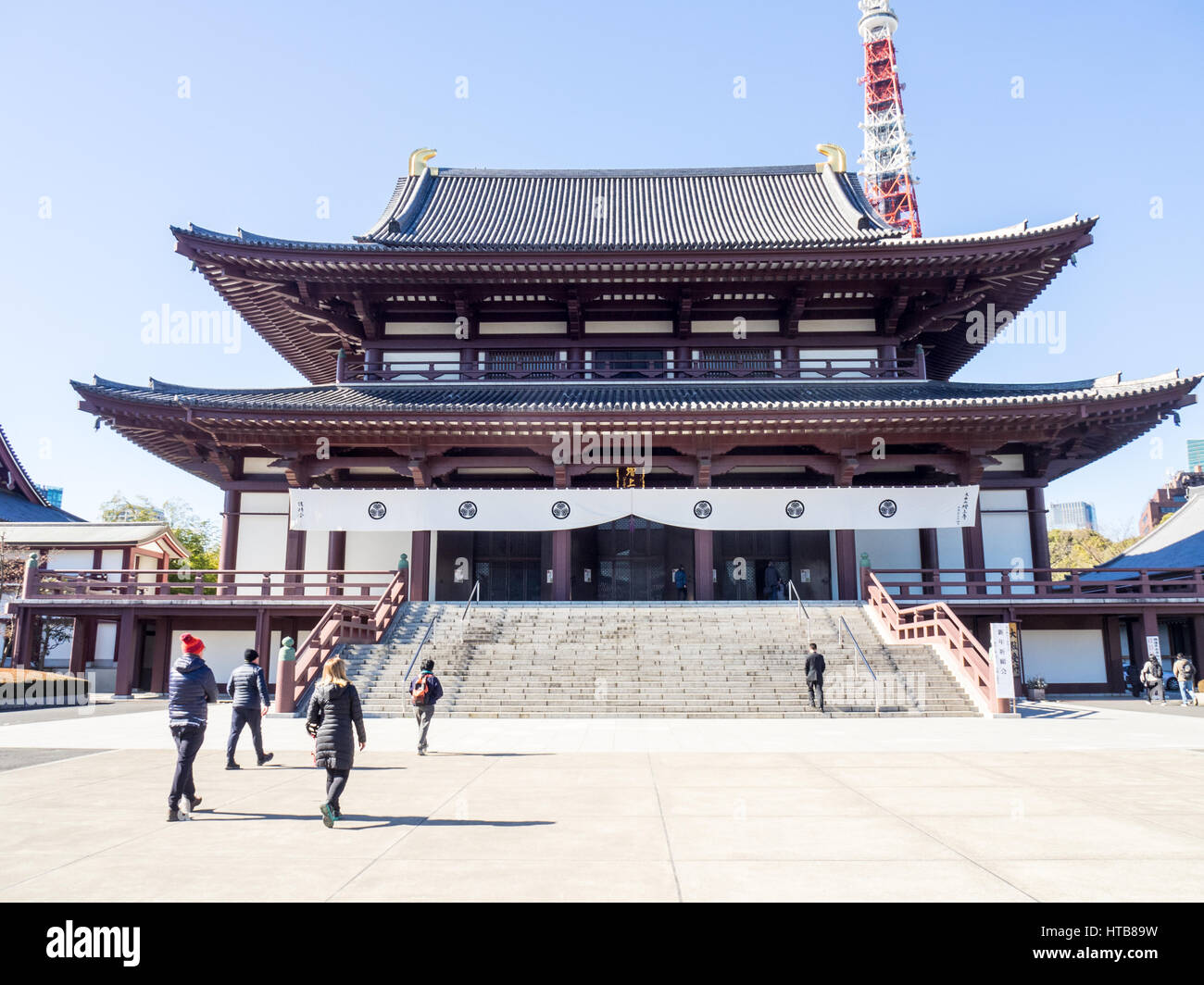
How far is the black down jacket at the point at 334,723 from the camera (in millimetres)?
7039

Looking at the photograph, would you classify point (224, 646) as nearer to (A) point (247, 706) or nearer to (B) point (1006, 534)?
(A) point (247, 706)

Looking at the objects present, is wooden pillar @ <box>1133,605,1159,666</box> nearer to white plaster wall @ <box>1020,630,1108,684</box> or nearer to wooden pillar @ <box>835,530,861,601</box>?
white plaster wall @ <box>1020,630,1108,684</box>

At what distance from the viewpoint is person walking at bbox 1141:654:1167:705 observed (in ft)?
61.5

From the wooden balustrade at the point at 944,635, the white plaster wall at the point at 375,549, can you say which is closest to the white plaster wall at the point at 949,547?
the wooden balustrade at the point at 944,635

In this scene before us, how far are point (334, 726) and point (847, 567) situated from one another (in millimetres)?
16840

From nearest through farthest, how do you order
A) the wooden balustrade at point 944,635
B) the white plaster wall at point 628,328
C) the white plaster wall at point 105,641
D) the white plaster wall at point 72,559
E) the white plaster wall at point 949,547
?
the wooden balustrade at point 944,635 → the white plaster wall at point 949,547 → the white plaster wall at point 628,328 → the white plaster wall at point 105,641 → the white plaster wall at point 72,559

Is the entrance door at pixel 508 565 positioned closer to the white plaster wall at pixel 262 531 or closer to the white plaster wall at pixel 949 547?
the white plaster wall at pixel 262 531

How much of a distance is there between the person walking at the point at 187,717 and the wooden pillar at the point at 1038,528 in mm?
21700

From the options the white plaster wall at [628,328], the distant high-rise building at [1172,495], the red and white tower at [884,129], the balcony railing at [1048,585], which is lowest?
the balcony railing at [1048,585]

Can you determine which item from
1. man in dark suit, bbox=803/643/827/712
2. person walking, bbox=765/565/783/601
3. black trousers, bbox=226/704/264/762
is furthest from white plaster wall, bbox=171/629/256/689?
man in dark suit, bbox=803/643/827/712

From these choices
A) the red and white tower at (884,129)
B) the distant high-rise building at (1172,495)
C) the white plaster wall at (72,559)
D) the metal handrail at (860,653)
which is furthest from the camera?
the red and white tower at (884,129)

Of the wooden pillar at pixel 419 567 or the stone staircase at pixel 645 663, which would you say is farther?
the wooden pillar at pixel 419 567
